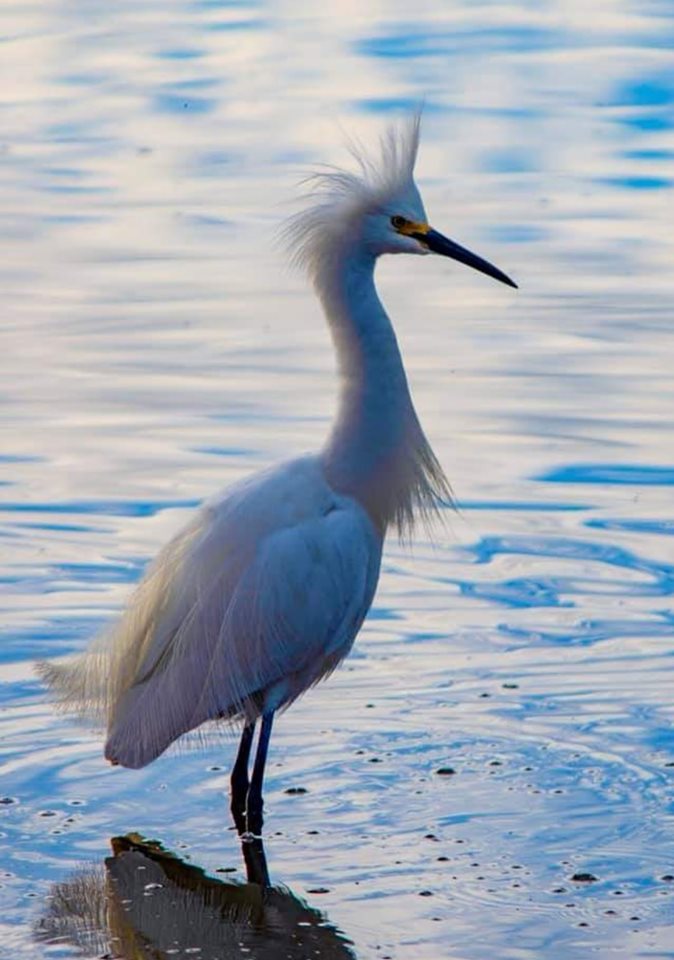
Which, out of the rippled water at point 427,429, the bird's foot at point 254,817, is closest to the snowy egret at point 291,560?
the bird's foot at point 254,817

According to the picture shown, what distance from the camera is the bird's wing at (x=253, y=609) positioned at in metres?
5.96

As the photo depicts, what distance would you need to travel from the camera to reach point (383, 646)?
22.7 ft

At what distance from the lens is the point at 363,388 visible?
20.5 ft

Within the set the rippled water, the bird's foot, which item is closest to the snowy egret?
the bird's foot

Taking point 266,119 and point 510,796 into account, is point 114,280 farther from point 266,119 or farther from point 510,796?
point 510,796

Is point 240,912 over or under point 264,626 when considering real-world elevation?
under

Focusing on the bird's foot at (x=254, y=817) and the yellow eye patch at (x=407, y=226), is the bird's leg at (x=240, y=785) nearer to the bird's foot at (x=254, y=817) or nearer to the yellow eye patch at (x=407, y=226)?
the bird's foot at (x=254, y=817)

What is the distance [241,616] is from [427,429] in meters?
2.82

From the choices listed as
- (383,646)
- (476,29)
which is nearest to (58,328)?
(383,646)

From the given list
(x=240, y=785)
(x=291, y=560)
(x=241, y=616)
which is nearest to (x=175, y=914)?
(x=240, y=785)

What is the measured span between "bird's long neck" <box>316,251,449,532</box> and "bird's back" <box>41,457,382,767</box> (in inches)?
3.6

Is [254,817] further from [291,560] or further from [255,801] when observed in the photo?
[291,560]

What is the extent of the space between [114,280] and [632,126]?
405 cm

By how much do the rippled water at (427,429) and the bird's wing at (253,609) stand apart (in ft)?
0.91
